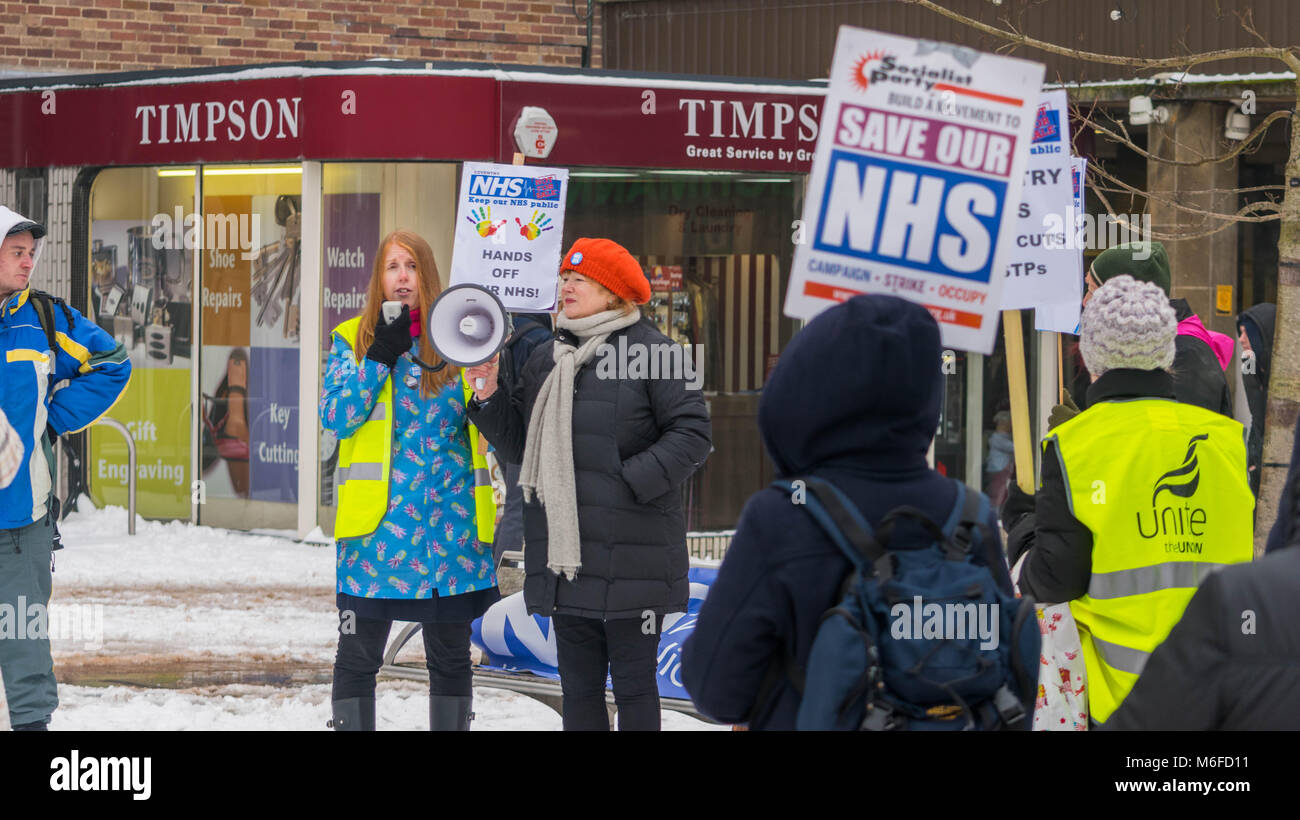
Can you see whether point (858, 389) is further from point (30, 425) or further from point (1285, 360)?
point (1285, 360)

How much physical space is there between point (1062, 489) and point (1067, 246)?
2.13 meters

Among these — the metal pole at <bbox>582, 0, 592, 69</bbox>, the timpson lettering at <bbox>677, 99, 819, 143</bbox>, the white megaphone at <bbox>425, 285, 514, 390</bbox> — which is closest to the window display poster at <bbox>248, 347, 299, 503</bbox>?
the timpson lettering at <bbox>677, 99, 819, 143</bbox>

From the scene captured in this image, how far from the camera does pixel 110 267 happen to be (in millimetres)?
12930

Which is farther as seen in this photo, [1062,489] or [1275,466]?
[1275,466]

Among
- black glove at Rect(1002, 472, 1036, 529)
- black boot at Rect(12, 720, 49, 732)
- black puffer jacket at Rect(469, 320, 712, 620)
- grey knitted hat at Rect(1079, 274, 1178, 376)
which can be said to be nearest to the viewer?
grey knitted hat at Rect(1079, 274, 1178, 376)

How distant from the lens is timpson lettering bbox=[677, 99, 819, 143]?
38.9ft

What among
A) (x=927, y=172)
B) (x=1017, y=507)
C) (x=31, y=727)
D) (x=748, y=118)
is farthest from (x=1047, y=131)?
(x=748, y=118)

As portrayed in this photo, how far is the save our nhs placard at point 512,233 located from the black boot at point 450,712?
2209 mm

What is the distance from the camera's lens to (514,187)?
7.41 meters

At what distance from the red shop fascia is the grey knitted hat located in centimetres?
784

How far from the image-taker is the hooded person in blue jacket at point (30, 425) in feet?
17.7

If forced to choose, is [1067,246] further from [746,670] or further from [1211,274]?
[1211,274]

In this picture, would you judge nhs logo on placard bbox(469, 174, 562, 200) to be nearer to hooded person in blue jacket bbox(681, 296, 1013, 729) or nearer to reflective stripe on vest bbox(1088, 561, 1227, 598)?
reflective stripe on vest bbox(1088, 561, 1227, 598)
